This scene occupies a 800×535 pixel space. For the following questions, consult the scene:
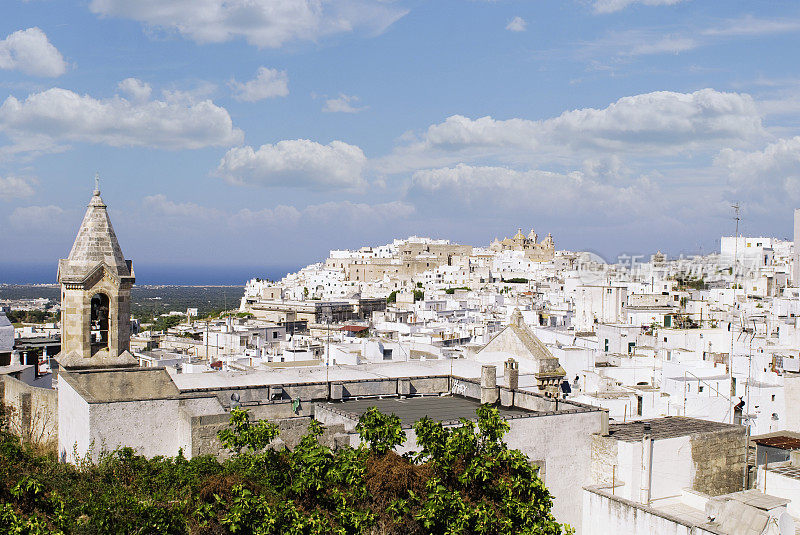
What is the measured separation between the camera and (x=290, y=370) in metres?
15.9

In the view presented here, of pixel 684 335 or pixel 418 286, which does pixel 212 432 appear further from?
pixel 418 286

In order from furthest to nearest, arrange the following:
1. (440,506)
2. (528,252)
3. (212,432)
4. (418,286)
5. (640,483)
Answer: (528,252) < (418,286) < (640,483) < (212,432) < (440,506)

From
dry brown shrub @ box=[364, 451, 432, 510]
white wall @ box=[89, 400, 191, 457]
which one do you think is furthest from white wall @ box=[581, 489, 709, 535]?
white wall @ box=[89, 400, 191, 457]

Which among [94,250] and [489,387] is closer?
[94,250]

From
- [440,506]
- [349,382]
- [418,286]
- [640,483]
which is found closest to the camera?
[440,506]

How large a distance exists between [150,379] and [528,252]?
110 meters

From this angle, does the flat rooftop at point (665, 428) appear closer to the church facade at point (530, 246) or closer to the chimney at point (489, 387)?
the chimney at point (489, 387)

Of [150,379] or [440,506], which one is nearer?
[440,506]

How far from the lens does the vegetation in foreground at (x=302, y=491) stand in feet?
26.7

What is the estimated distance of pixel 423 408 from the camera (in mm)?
14469

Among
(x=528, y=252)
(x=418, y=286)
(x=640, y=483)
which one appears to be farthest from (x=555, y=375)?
(x=528, y=252)

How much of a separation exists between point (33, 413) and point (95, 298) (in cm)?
210

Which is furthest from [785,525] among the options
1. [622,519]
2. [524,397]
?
[524,397]

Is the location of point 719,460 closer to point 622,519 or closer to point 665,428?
point 665,428
